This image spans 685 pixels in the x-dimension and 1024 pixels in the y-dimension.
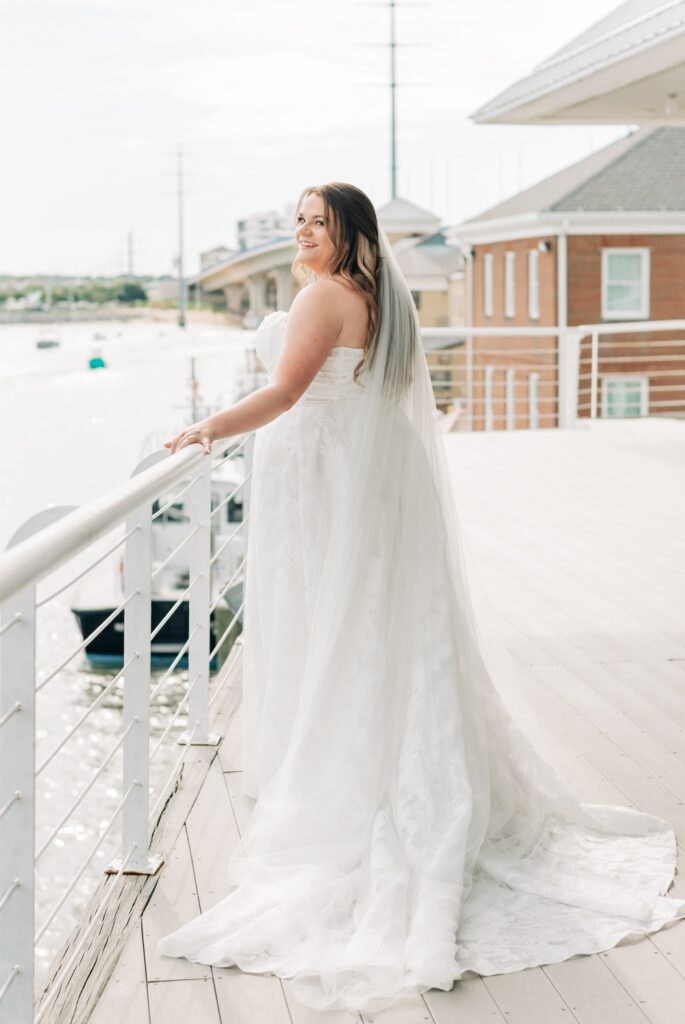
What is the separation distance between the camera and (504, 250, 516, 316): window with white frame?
2284 centimetres

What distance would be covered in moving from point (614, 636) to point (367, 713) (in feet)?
8.01

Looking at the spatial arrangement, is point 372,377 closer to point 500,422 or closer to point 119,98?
point 500,422

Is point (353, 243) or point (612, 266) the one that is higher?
point (612, 266)

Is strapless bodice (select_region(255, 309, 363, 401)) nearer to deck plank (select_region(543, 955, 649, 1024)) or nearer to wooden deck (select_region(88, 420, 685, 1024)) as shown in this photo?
wooden deck (select_region(88, 420, 685, 1024))

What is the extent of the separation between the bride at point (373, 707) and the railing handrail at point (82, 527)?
0.11 meters

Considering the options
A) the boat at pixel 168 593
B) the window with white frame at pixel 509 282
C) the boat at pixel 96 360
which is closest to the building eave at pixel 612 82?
the boat at pixel 168 593

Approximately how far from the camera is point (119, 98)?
2980 inches

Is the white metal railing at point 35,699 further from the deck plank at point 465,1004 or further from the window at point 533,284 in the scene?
the window at point 533,284

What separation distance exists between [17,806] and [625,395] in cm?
1970

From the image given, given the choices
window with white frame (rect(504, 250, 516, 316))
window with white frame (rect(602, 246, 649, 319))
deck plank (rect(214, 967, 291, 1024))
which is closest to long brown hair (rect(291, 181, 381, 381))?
deck plank (rect(214, 967, 291, 1024))

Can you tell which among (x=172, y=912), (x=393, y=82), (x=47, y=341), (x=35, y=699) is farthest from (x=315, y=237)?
(x=47, y=341)

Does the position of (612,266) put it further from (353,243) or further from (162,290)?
(162,290)

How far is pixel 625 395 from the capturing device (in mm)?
20828

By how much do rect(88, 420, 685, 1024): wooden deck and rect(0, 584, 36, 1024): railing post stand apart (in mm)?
288
